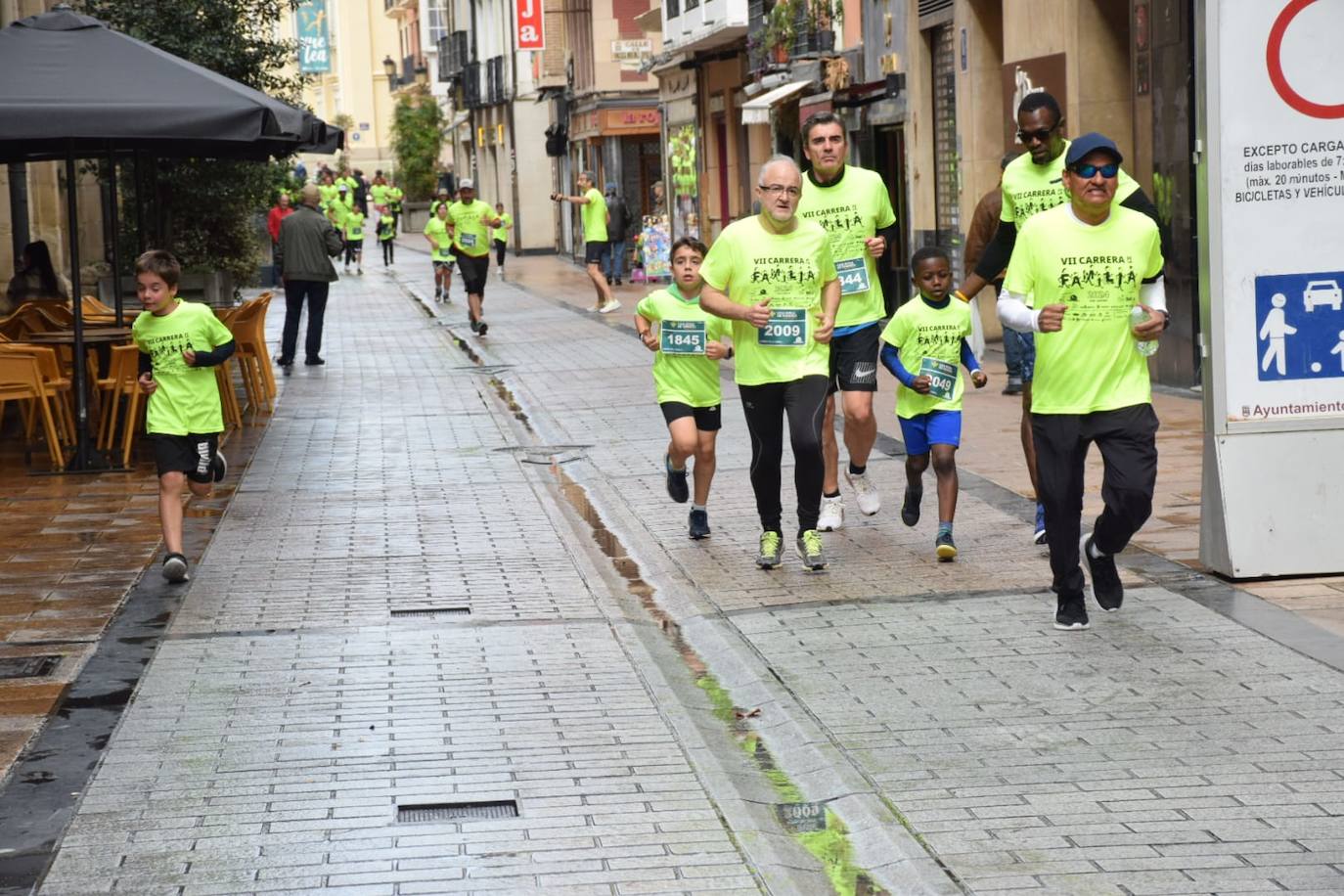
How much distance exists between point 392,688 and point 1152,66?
1042 cm

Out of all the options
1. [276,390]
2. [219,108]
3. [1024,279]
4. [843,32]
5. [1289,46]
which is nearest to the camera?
[1024,279]

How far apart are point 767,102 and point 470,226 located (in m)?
4.87

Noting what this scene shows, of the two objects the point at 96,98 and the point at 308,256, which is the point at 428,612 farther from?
the point at 308,256

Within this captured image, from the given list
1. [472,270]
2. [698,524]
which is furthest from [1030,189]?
[472,270]

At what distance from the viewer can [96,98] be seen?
39.2ft

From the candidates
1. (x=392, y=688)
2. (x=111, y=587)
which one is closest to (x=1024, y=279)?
(x=392, y=688)

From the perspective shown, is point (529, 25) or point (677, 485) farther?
point (529, 25)

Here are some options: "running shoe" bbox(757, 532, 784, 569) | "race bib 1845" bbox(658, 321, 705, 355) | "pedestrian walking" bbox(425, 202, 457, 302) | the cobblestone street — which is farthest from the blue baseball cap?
"pedestrian walking" bbox(425, 202, 457, 302)

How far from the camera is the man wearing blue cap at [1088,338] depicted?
7234mm

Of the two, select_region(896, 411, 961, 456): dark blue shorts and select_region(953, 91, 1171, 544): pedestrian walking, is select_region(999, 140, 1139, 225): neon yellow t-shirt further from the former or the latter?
select_region(896, 411, 961, 456): dark blue shorts

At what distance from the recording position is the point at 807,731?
243 inches

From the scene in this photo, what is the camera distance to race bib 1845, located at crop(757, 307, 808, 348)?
28.1 feet

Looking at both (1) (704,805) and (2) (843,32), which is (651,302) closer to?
(1) (704,805)

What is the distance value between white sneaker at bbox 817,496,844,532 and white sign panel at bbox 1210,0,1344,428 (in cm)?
212
